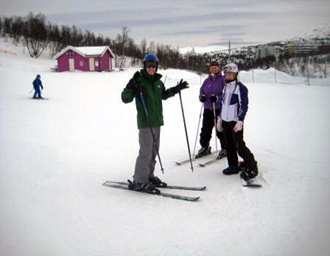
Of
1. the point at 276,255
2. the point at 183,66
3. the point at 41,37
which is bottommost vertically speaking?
the point at 276,255

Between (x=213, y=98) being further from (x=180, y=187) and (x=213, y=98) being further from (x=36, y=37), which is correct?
(x=36, y=37)

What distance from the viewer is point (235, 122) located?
15.3 ft

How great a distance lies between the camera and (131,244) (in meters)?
2.94

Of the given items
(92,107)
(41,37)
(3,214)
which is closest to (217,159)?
(3,214)

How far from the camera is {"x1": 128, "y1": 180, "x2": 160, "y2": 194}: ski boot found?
4157mm

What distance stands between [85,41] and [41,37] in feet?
45.6

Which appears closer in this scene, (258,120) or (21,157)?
(21,157)

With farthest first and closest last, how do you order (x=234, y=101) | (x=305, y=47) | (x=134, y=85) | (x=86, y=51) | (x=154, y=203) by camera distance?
(x=86, y=51)
(x=305, y=47)
(x=234, y=101)
(x=134, y=85)
(x=154, y=203)

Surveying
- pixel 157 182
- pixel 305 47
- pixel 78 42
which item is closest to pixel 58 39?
pixel 78 42

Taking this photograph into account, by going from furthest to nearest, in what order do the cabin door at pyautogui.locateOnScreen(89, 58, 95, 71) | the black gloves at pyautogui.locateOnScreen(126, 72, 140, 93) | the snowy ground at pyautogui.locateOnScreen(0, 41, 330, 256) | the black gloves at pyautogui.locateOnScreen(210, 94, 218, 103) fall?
the cabin door at pyautogui.locateOnScreen(89, 58, 95, 71), the black gloves at pyautogui.locateOnScreen(210, 94, 218, 103), the black gloves at pyautogui.locateOnScreen(126, 72, 140, 93), the snowy ground at pyautogui.locateOnScreen(0, 41, 330, 256)

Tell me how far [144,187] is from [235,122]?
1.69 metres

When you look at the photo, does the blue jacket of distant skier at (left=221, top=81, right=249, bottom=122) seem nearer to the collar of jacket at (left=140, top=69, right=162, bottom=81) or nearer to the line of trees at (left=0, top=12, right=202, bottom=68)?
the collar of jacket at (left=140, top=69, right=162, bottom=81)

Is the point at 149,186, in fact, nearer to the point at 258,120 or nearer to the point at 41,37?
the point at 258,120

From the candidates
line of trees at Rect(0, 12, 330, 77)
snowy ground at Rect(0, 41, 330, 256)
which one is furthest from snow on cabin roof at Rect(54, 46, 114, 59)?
snowy ground at Rect(0, 41, 330, 256)
